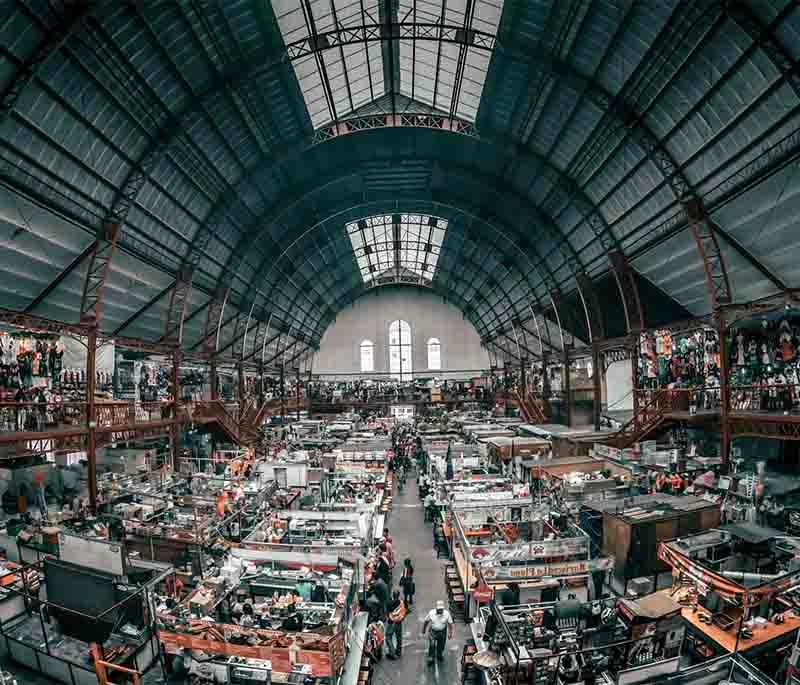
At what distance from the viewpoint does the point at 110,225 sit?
58.7 ft

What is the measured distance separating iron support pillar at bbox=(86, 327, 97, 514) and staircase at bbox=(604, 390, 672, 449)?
20.6m

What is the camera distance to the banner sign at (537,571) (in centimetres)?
984

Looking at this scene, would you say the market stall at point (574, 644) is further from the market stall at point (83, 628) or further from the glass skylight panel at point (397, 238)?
the glass skylight panel at point (397, 238)

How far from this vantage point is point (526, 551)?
34.3 ft

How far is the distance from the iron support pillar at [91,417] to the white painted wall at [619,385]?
3202cm

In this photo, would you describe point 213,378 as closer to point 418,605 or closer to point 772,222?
point 418,605

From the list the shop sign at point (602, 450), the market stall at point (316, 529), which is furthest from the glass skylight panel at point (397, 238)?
the market stall at point (316, 529)

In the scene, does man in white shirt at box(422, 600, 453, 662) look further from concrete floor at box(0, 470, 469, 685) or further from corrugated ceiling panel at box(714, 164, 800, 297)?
corrugated ceiling panel at box(714, 164, 800, 297)

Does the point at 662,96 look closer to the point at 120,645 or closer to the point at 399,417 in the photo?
the point at 120,645

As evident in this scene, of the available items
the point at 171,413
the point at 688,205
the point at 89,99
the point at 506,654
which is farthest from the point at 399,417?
the point at 506,654

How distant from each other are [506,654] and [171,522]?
10.2m

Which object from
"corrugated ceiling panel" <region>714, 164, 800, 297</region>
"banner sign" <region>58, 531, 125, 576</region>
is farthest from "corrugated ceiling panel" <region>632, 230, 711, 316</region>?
"banner sign" <region>58, 531, 125, 576</region>

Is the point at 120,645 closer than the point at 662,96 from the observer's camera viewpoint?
Yes

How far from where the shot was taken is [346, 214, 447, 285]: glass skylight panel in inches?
1497
